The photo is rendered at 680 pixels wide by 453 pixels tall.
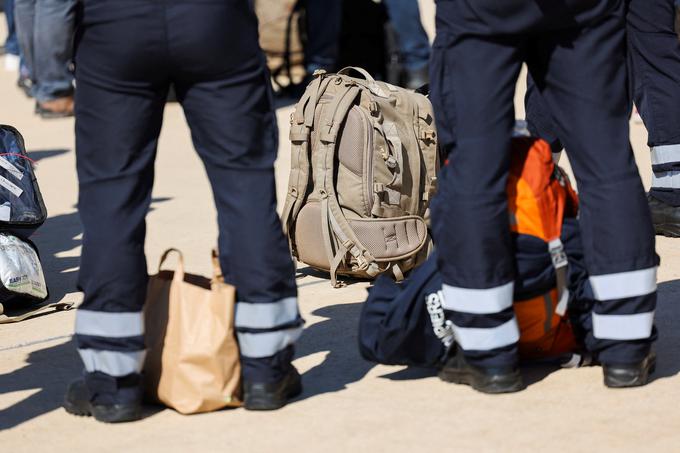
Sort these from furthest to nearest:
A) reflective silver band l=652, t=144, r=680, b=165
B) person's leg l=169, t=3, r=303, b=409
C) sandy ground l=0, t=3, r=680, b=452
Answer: reflective silver band l=652, t=144, r=680, b=165
person's leg l=169, t=3, r=303, b=409
sandy ground l=0, t=3, r=680, b=452

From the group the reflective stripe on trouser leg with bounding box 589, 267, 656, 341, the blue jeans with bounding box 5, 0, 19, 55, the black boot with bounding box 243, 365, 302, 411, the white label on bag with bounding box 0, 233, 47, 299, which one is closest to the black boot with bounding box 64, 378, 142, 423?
the black boot with bounding box 243, 365, 302, 411

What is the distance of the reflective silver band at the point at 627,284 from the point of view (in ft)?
12.1

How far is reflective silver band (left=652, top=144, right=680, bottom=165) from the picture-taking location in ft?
17.7

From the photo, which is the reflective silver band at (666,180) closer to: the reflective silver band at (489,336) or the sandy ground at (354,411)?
the sandy ground at (354,411)

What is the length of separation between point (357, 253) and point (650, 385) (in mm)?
1524

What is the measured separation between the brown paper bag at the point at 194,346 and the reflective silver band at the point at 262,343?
3cm

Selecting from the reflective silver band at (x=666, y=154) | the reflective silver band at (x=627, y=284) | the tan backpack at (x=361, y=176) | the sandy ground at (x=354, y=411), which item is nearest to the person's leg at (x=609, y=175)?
the reflective silver band at (x=627, y=284)

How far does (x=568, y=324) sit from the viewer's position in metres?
3.93

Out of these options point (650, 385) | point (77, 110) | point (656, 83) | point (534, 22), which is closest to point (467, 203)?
point (534, 22)

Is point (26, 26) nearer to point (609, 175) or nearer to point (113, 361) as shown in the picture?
point (113, 361)

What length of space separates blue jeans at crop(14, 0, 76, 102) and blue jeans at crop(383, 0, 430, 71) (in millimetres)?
2393

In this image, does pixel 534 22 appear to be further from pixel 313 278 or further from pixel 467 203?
pixel 313 278

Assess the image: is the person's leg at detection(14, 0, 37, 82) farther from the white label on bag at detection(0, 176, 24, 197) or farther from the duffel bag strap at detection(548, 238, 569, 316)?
the duffel bag strap at detection(548, 238, 569, 316)

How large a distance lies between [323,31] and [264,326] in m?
6.01
